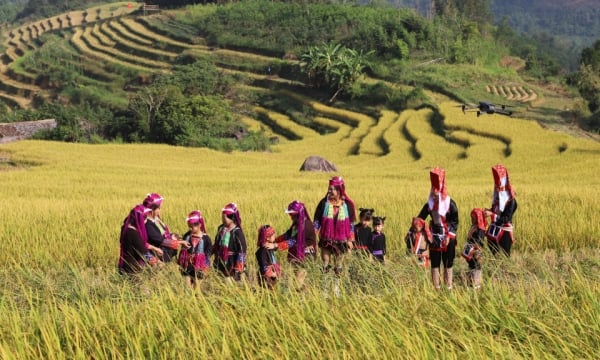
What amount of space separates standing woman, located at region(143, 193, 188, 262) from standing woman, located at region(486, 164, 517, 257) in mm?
3908

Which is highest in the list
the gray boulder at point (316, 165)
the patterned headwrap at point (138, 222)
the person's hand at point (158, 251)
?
the patterned headwrap at point (138, 222)

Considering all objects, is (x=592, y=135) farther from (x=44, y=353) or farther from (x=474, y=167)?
(x=44, y=353)

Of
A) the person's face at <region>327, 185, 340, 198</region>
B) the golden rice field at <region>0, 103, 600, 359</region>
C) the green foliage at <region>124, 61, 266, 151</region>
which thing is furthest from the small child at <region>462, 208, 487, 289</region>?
the green foliage at <region>124, 61, 266, 151</region>

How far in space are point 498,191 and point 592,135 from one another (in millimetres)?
33744

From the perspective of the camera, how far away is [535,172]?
25188 millimetres

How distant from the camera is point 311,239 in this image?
7.94 metres

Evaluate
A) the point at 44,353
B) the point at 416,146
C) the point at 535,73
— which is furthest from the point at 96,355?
the point at 535,73

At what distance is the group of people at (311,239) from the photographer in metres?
7.35

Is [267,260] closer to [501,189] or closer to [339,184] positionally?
[339,184]

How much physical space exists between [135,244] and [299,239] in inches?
71.9

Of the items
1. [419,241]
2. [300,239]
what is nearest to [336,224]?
[300,239]

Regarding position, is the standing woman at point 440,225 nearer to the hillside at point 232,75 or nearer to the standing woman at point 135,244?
the standing woman at point 135,244

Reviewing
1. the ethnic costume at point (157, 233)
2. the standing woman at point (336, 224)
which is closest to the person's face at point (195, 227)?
the ethnic costume at point (157, 233)

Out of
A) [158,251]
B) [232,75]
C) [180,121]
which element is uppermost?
[232,75]
